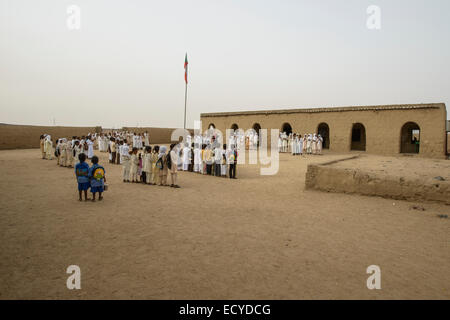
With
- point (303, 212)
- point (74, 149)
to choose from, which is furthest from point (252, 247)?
point (74, 149)

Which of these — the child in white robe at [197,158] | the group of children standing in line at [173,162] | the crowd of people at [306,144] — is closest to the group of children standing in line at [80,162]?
the group of children standing in line at [173,162]

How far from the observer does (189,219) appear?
5.49 meters

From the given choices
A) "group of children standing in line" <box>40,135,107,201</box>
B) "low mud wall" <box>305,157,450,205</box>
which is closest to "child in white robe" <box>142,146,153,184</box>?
"group of children standing in line" <box>40,135,107,201</box>

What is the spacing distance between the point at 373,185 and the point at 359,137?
63.6ft

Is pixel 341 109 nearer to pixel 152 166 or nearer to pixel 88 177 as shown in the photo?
pixel 152 166

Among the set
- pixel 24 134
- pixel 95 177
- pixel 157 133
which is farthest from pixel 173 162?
pixel 157 133

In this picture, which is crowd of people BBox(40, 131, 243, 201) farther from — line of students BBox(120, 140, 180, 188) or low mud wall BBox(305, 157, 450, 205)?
low mud wall BBox(305, 157, 450, 205)

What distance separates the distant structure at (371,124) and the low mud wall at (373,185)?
12451 mm

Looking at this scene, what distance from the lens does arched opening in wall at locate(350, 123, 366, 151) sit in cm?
2421

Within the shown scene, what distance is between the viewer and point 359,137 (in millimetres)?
25016

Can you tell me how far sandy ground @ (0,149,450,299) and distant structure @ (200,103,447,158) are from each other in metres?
12.9

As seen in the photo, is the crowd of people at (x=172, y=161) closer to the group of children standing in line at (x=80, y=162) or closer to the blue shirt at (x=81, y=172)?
the group of children standing in line at (x=80, y=162)

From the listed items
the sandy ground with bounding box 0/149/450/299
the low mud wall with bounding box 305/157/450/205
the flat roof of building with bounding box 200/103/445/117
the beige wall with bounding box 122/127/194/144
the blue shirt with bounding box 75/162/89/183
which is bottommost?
the sandy ground with bounding box 0/149/450/299

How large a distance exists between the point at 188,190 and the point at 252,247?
15.7 ft
